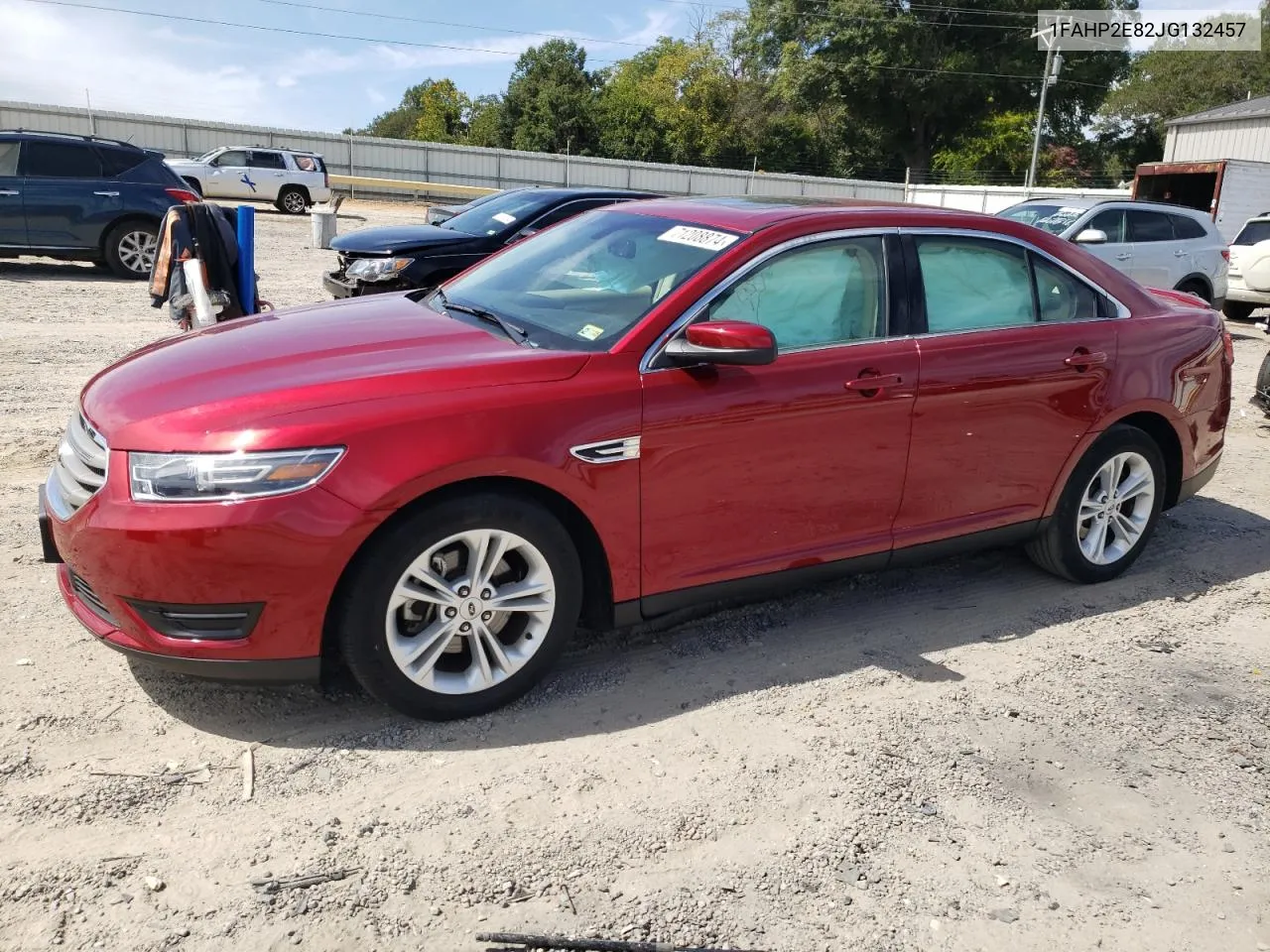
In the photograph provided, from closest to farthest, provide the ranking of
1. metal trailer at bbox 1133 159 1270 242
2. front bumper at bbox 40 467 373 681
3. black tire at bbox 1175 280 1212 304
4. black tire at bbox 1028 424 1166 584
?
front bumper at bbox 40 467 373 681
black tire at bbox 1028 424 1166 584
black tire at bbox 1175 280 1212 304
metal trailer at bbox 1133 159 1270 242

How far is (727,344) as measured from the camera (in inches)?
138

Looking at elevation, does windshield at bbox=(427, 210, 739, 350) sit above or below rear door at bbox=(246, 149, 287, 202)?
below

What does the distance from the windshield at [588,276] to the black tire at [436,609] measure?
684mm

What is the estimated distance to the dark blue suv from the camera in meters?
12.8

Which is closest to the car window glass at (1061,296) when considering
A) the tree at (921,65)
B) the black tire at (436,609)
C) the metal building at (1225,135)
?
the black tire at (436,609)

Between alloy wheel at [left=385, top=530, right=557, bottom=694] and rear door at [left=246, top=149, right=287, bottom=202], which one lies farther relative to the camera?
rear door at [left=246, top=149, right=287, bottom=202]

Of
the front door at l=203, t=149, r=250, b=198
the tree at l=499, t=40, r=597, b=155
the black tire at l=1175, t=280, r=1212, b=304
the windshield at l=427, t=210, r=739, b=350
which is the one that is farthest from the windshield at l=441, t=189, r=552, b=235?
the tree at l=499, t=40, r=597, b=155

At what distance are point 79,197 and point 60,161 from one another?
498mm

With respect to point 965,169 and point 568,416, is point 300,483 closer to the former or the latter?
point 568,416

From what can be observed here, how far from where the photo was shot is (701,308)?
3746 millimetres

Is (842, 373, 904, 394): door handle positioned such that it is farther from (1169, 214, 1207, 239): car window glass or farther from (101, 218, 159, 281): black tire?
(101, 218, 159, 281): black tire

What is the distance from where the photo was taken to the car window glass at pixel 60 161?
12.9m

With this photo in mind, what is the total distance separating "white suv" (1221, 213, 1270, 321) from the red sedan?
1230 cm

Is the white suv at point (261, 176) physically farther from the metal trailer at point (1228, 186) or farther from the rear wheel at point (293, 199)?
the metal trailer at point (1228, 186)
